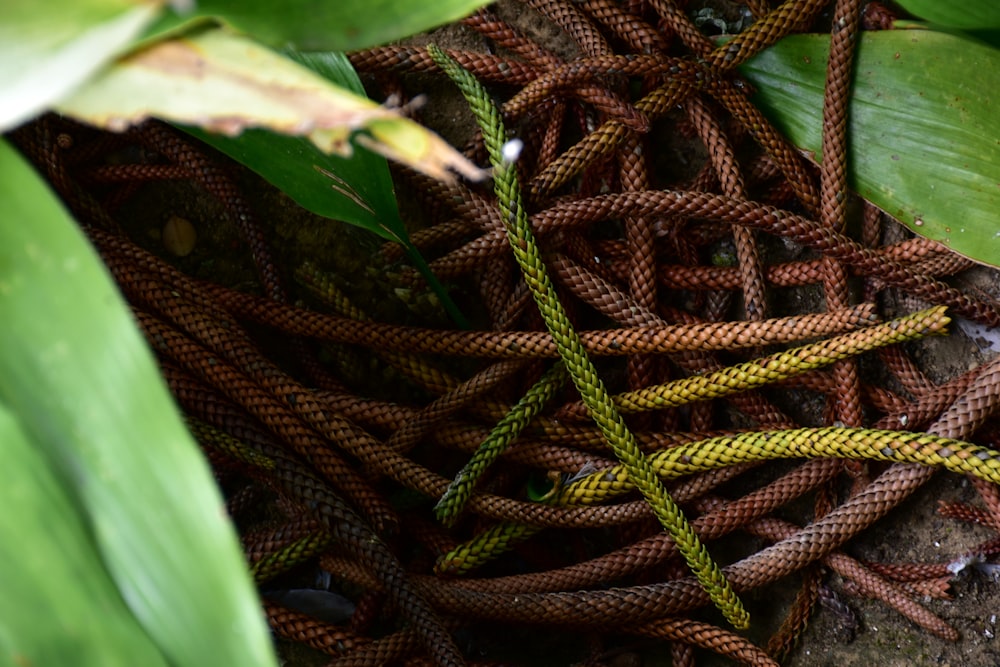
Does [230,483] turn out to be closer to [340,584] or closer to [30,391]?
[340,584]

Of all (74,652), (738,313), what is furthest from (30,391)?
(738,313)

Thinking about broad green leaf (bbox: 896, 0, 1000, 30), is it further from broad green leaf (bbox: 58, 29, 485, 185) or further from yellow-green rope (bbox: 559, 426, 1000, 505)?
broad green leaf (bbox: 58, 29, 485, 185)

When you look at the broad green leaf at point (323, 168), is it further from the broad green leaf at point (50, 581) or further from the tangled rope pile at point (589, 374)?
the broad green leaf at point (50, 581)

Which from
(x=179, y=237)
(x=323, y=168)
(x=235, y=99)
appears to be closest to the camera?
(x=235, y=99)

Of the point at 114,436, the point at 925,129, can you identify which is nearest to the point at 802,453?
the point at 925,129

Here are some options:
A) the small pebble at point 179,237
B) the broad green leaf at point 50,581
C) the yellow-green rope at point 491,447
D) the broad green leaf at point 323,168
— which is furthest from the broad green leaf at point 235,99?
the small pebble at point 179,237

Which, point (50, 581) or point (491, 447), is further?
point (491, 447)

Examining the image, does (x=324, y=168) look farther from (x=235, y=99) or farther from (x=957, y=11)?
(x=957, y=11)

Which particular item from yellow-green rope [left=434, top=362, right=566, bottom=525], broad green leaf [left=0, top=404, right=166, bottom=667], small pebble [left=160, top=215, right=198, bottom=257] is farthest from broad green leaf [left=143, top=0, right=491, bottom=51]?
small pebble [left=160, top=215, right=198, bottom=257]
